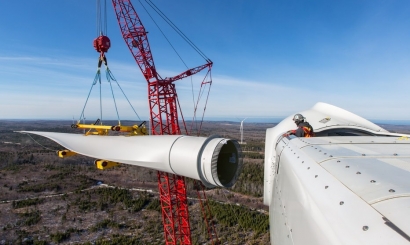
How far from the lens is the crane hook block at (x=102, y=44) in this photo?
44.7 feet

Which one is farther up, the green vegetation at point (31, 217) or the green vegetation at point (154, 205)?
the green vegetation at point (31, 217)

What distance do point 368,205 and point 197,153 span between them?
1768 mm

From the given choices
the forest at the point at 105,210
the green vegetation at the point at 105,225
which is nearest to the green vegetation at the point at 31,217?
the forest at the point at 105,210

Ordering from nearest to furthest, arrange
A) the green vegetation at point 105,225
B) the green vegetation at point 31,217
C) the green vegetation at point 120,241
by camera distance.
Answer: the green vegetation at point 120,241, the green vegetation at point 105,225, the green vegetation at point 31,217

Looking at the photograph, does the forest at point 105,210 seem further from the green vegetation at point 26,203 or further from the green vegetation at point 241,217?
the green vegetation at point 26,203

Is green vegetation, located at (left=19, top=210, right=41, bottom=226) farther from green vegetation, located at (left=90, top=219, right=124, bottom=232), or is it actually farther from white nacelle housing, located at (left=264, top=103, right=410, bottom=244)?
white nacelle housing, located at (left=264, top=103, right=410, bottom=244)

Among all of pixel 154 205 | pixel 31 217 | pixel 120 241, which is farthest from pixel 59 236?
pixel 154 205

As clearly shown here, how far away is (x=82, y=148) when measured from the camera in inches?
A: 204

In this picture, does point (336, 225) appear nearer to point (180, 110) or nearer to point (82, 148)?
point (82, 148)

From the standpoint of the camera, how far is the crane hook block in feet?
44.7

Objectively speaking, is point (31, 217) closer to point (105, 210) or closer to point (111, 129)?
point (105, 210)

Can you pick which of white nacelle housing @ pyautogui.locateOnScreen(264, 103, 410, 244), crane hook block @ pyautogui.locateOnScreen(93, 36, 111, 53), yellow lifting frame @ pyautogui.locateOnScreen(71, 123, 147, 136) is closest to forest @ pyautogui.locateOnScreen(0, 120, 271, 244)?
crane hook block @ pyautogui.locateOnScreen(93, 36, 111, 53)

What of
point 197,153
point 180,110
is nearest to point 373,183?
point 197,153

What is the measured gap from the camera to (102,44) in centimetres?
1359
